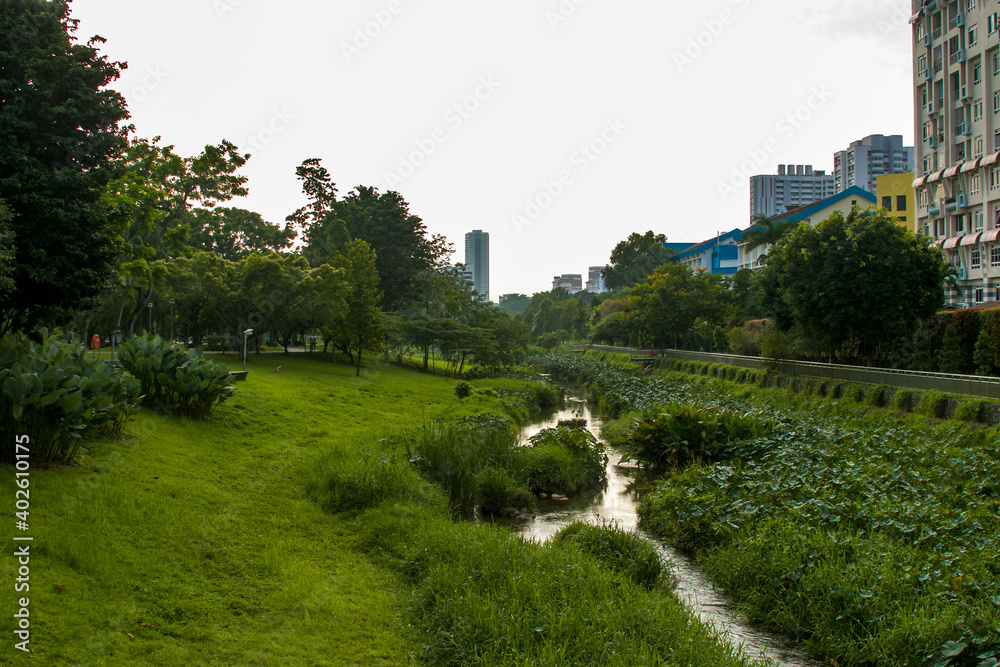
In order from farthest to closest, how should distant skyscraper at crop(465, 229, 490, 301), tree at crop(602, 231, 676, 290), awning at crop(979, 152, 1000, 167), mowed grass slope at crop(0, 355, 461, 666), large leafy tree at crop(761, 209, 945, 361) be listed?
distant skyscraper at crop(465, 229, 490, 301) → tree at crop(602, 231, 676, 290) → awning at crop(979, 152, 1000, 167) → large leafy tree at crop(761, 209, 945, 361) → mowed grass slope at crop(0, 355, 461, 666)

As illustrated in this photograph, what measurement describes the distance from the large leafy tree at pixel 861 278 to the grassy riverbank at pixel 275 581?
60.0 feet

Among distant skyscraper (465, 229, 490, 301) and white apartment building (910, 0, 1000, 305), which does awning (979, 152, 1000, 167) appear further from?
distant skyscraper (465, 229, 490, 301)

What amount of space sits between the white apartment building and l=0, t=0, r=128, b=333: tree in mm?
44204

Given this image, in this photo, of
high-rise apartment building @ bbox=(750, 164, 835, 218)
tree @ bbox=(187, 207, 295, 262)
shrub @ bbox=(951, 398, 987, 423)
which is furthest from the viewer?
high-rise apartment building @ bbox=(750, 164, 835, 218)

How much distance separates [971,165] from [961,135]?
9.54 feet

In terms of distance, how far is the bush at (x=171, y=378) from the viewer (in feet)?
46.4

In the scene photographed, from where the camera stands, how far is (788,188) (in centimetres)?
16350

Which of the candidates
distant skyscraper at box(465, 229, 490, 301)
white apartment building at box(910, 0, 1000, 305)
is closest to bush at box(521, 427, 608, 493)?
white apartment building at box(910, 0, 1000, 305)

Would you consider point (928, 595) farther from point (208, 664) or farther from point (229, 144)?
point (229, 144)

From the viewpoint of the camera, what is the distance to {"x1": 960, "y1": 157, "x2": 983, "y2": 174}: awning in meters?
41.9

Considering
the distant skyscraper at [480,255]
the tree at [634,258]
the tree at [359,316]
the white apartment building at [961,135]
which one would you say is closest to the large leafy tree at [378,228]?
the tree at [359,316]

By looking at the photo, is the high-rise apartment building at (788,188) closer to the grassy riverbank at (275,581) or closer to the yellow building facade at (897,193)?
the yellow building facade at (897,193)

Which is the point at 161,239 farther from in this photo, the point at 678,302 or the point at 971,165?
the point at 971,165

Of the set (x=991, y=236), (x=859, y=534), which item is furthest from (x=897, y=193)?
(x=859, y=534)
